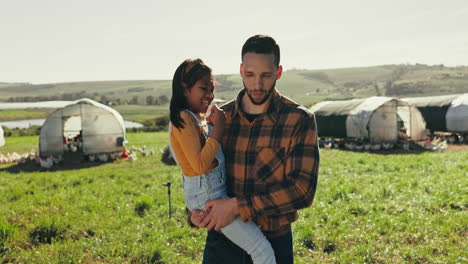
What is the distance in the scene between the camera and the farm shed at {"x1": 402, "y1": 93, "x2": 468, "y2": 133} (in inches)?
1217

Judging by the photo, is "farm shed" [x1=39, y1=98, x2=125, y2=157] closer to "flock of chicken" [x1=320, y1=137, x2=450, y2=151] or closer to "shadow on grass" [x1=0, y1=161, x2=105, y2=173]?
"shadow on grass" [x1=0, y1=161, x2=105, y2=173]

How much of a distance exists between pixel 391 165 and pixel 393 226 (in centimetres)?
799

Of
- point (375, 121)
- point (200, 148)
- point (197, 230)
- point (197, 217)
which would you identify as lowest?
point (197, 230)

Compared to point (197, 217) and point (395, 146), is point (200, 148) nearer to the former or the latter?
point (197, 217)

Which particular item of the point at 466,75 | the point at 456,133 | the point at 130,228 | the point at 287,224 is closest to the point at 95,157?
the point at 130,228

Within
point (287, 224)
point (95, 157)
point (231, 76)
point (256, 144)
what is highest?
point (231, 76)

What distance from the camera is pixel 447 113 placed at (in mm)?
32281

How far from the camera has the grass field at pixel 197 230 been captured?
6168 mm

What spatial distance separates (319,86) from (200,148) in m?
152

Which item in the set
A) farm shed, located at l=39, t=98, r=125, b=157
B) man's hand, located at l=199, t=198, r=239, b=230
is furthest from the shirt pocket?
farm shed, located at l=39, t=98, r=125, b=157

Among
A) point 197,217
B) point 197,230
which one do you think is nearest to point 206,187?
point 197,217

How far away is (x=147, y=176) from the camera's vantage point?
14.7 m

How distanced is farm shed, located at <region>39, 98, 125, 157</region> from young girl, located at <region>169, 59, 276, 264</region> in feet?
71.2

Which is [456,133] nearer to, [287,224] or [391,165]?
[391,165]
